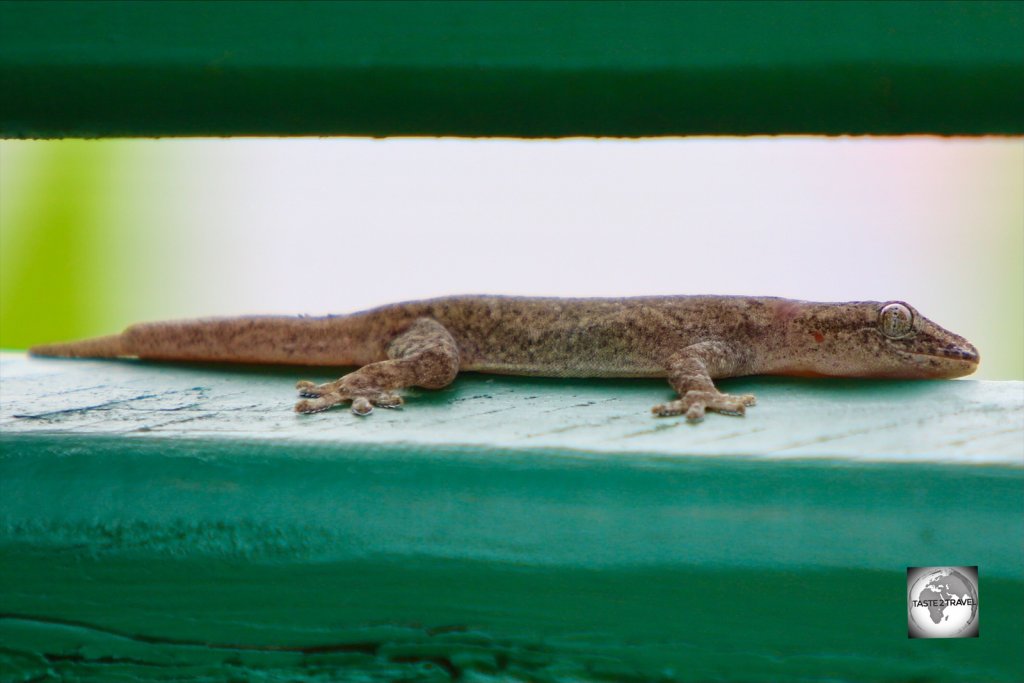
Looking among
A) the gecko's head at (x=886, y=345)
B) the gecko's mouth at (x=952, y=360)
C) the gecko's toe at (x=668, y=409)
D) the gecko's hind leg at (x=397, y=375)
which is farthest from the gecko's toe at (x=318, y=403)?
the gecko's mouth at (x=952, y=360)

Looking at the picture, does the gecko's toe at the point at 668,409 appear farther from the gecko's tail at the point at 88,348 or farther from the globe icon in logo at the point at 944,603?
the gecko's tail at the point at 88,348

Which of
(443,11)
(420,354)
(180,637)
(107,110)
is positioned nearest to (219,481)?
(180,637)

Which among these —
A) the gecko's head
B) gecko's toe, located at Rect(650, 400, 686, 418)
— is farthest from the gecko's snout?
gecko's toe, located at Rect(650, 400, 686, 418)

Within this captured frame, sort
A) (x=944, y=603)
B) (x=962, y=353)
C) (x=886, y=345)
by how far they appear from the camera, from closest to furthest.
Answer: (x=944, y=603), (x=962, y=353), (x=886, y=345)

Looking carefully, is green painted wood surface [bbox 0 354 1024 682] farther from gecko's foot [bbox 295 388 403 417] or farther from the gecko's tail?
the gecko's tail

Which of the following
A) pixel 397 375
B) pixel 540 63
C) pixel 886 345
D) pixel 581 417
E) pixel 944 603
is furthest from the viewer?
pixel 886 345

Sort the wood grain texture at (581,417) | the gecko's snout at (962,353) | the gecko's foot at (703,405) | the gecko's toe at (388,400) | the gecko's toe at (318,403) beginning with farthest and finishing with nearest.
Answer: the gecko's snout at (962,353), the gecko's toe at (388,400), the gecko's toe at (318,403), the gecko's foot at (703,405), the wood grain texture at (581,417)

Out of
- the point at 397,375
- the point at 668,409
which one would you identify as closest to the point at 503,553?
the point at 668,409

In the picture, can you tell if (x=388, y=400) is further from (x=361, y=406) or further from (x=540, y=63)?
(x=540, y=63)
